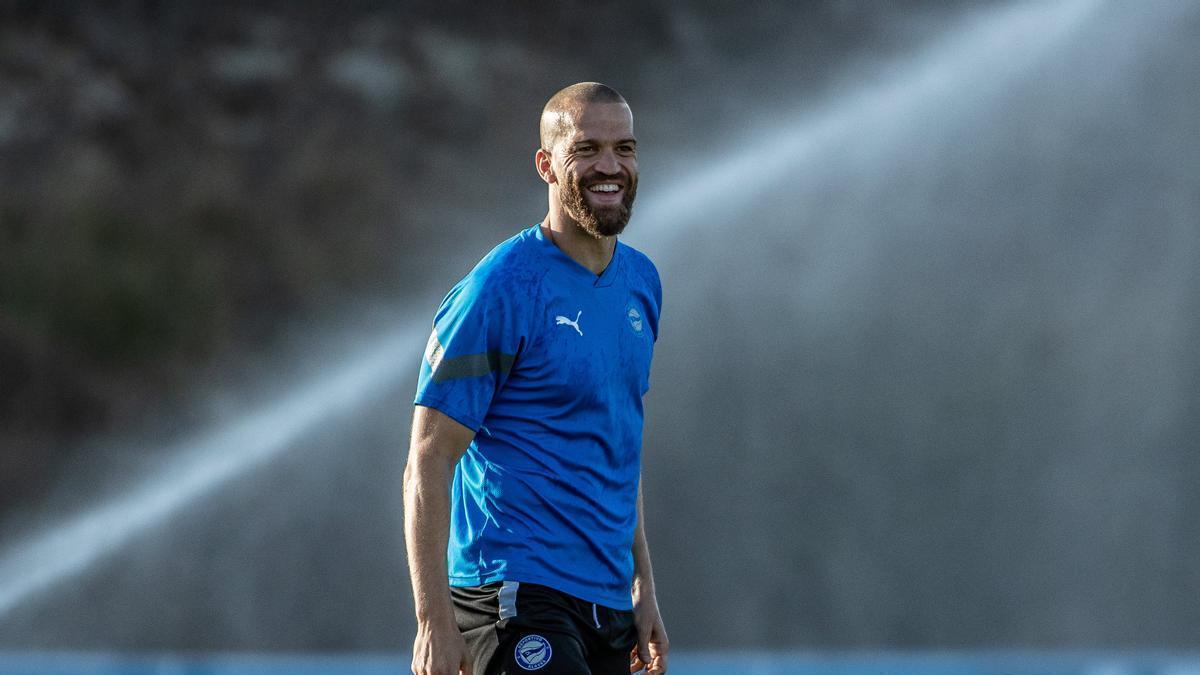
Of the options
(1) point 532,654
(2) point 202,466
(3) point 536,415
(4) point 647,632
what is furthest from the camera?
(2) point 202,466

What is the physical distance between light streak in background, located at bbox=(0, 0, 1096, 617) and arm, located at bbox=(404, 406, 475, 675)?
910cm

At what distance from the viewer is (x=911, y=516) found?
43.3 feet

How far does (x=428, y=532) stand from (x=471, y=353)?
386mm

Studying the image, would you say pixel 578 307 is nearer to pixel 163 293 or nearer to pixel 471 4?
pixel 163 293

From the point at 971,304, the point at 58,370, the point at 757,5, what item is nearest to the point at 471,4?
the point at 757,5

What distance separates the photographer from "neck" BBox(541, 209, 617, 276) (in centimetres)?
366

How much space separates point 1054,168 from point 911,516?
10.5 ft

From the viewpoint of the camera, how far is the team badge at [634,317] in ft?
12.2

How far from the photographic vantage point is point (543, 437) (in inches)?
139

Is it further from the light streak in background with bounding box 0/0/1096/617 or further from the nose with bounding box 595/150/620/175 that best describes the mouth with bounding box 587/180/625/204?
the light streak in background with bounding box 0/0/1096/617

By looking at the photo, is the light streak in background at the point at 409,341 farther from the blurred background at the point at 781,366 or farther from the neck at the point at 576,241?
the neck at the point at 576,241

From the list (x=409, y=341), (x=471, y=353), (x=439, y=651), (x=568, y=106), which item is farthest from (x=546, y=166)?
(x=409, y=341)

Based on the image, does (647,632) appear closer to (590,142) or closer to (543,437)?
(543,437)

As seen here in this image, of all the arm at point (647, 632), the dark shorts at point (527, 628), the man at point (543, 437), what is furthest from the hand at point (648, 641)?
the dark shorts at point (527, 628)
